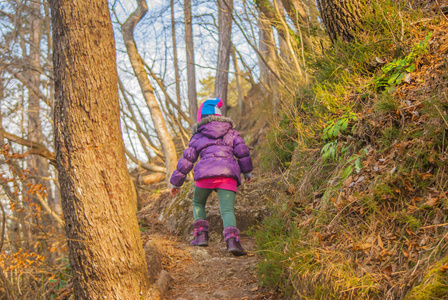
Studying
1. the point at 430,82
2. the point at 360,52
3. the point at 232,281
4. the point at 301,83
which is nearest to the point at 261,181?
the point at 301,83

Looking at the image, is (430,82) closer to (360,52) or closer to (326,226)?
(360,52)

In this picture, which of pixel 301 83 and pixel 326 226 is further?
pixel 301 83

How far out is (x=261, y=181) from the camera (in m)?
5.39

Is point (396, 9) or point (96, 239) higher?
point (396, 9)

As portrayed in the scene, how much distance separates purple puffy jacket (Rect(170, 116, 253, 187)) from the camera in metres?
4.27

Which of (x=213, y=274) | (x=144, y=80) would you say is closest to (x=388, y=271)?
(x=213, y=274)

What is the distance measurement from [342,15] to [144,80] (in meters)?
4.41

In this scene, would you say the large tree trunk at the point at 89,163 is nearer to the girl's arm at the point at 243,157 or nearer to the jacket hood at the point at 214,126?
→ the jacket hood at the point at 214,126

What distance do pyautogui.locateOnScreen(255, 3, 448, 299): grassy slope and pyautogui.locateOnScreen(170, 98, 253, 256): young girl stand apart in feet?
1.90

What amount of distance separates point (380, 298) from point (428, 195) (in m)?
0.79

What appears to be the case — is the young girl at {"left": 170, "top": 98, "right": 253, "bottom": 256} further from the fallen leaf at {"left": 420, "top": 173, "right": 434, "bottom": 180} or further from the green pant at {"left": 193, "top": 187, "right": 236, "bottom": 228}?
the fallen leaf at {"left": 420, "top": 173, "right": 434, "bottom": 180}

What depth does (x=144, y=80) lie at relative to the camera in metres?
7.00

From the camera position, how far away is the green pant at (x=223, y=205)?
4.11 metres

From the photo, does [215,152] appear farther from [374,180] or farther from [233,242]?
[374,180]
